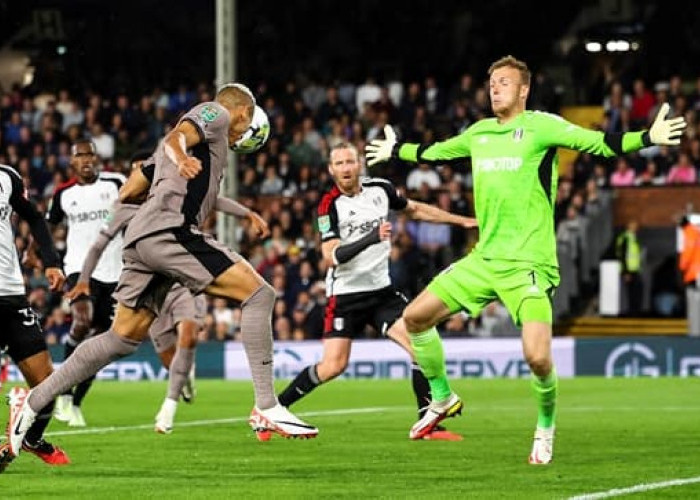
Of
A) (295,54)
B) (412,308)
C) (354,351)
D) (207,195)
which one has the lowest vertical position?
(354,351)

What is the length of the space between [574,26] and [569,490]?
30722 millimetres

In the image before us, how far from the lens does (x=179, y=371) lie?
51.0 feet

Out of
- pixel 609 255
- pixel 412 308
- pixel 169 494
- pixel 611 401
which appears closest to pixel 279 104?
pixel 609 255

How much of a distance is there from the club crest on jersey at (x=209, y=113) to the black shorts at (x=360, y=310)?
442cm

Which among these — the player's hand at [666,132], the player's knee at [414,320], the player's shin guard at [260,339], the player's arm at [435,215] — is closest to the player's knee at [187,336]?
the player's arm at [435,215]

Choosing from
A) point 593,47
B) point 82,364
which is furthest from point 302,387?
point 593,47

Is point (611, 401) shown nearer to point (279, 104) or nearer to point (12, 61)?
point (279, 104)

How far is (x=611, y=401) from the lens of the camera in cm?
2005

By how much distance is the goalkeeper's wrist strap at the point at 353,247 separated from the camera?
13963 millimetres

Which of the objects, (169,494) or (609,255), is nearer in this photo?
(169,494)

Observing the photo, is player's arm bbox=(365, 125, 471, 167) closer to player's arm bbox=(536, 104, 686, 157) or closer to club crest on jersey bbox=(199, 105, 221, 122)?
player's arm bbox=(536, 104, 686, 157)

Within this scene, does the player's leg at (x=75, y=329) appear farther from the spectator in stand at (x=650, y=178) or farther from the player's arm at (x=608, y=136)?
the spectator in stand at (x=650, y=178)

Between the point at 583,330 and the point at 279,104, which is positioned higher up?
the point at 279,104

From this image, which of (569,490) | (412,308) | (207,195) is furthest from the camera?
(412,308)
